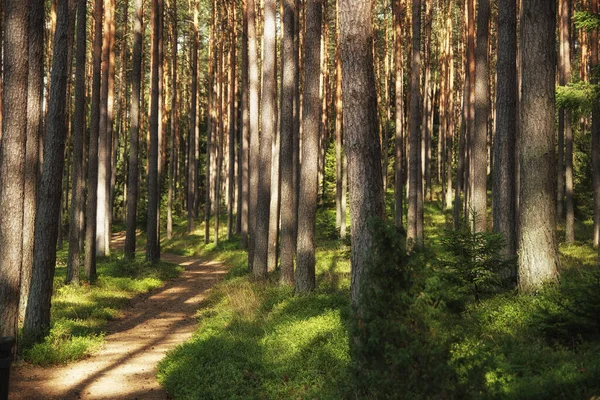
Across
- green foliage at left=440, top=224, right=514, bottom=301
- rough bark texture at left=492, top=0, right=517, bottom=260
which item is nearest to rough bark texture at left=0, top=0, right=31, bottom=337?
green foliage at left=440, top=224, right=514, bottom=301

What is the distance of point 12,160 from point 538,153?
837 cm

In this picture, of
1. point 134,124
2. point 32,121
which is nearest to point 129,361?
point 32,121

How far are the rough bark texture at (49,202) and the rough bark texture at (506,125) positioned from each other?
8911mm

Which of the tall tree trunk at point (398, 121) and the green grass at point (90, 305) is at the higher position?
the tall tree trunk at point (398, 121)

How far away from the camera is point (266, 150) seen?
15.5 m

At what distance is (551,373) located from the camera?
219 inches

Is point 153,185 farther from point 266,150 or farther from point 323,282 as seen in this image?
point 323,282

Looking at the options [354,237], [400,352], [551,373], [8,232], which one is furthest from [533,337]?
Answer: [8,232]

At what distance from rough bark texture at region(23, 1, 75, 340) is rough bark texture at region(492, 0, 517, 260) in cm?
891

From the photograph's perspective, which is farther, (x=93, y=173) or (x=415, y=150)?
(x=415, y=150)

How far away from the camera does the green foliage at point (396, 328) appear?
4406 millimetres

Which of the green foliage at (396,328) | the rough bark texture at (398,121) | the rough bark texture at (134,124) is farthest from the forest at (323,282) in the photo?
the rough bark texture at (398,121)

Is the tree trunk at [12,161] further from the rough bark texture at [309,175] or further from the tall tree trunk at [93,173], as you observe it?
the tall tree trunk at [93,173]

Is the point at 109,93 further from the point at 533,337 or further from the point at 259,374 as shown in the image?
the point at 533,337
